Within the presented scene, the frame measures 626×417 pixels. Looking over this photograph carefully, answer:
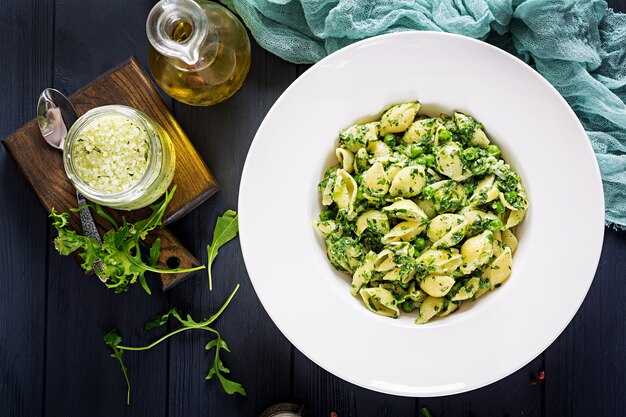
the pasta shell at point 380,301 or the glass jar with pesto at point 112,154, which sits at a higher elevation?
the glass jar with pesto at point 112,154

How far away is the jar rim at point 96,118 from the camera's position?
1.46 metres

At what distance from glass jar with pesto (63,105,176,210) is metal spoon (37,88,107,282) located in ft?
0.39

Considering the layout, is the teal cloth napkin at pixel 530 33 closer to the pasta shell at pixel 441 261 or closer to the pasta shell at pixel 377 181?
the pasta shell at pixel 377 181

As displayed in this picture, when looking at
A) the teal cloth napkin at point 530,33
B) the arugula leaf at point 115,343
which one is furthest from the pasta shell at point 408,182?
the arugula leaf at point 115,343

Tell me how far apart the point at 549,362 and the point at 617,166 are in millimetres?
565

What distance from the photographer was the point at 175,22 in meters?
1.42

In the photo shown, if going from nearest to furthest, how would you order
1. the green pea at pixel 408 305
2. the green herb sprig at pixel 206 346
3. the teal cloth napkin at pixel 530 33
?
the green pea at pixel 408 305, the teal cloth napkin at pixel 530 33, the green herb sprig at pixel 206 346

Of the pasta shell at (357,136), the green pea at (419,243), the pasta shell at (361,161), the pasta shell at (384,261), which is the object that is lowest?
the pasta shell at (384,261)

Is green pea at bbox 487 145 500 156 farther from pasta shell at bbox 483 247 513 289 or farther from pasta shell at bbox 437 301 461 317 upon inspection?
pasta shell at bbox 437 301 461 317

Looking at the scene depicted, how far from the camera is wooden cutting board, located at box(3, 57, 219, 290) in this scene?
1617mm

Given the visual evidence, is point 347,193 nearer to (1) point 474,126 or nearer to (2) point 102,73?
(1) point 474,126

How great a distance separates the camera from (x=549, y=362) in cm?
174

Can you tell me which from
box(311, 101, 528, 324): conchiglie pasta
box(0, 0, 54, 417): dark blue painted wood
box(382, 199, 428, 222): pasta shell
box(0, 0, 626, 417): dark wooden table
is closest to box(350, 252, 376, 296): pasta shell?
box(311, 101, 528, 324): conchiglie pasta

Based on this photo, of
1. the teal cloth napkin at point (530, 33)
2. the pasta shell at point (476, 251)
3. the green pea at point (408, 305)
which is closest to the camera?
the pasta shell at point (476, 251)
